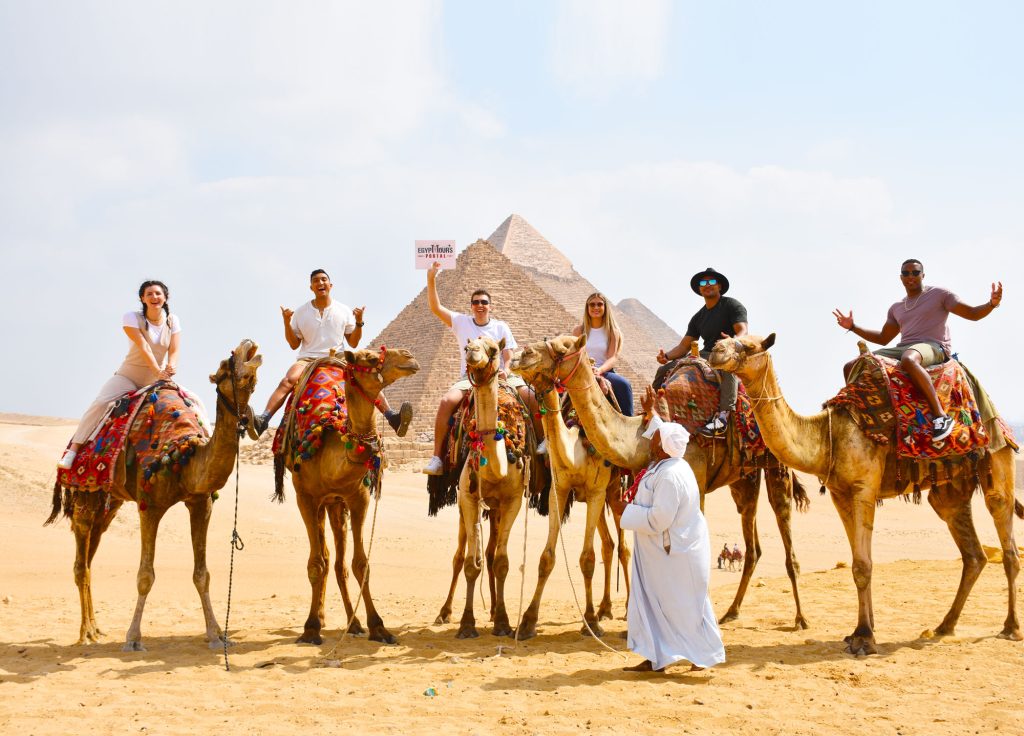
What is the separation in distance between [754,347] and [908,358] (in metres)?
1.27

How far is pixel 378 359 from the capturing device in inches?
244

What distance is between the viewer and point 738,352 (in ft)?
19.4

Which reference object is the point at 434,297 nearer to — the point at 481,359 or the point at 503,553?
the point at 481,359

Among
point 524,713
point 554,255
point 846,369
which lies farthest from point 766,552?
point 554,255

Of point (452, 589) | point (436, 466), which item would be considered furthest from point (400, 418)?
point (452, 589)

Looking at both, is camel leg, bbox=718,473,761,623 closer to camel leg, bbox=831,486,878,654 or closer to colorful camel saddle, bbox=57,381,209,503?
camel leg, bbox=831,486,878,654

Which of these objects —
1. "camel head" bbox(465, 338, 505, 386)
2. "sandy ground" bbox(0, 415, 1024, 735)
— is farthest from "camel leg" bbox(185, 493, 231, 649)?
"camel head" bbox(465, 338, 505, 386)

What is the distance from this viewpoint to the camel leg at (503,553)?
676cm

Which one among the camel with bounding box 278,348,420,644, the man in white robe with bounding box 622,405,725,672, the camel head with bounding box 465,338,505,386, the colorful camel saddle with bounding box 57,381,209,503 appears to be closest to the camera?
the man in white robe with bounding box 622,405,725,672

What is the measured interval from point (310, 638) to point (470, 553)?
4.03 feet

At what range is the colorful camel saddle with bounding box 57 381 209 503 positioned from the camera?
255 inches

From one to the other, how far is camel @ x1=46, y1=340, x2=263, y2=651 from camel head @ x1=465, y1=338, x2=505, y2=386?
4.60 feet

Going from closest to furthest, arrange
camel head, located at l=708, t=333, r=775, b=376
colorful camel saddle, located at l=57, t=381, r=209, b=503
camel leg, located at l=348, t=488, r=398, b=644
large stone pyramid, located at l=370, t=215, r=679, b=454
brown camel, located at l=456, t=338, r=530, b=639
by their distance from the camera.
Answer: camel head, located at l=708, t=333, r=775, b=376 → brown camel, located at l=456, t=338, r=530, b=639 → colorful camel saddle, located at l=57, t=381, r=209, b=503 → camel leg, located at l=348, t=488, r=398, b=644 → large stone pyramid, located at l=370, t=215, r=679, b=454

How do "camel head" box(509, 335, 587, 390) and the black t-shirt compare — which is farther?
the black t-shirt
